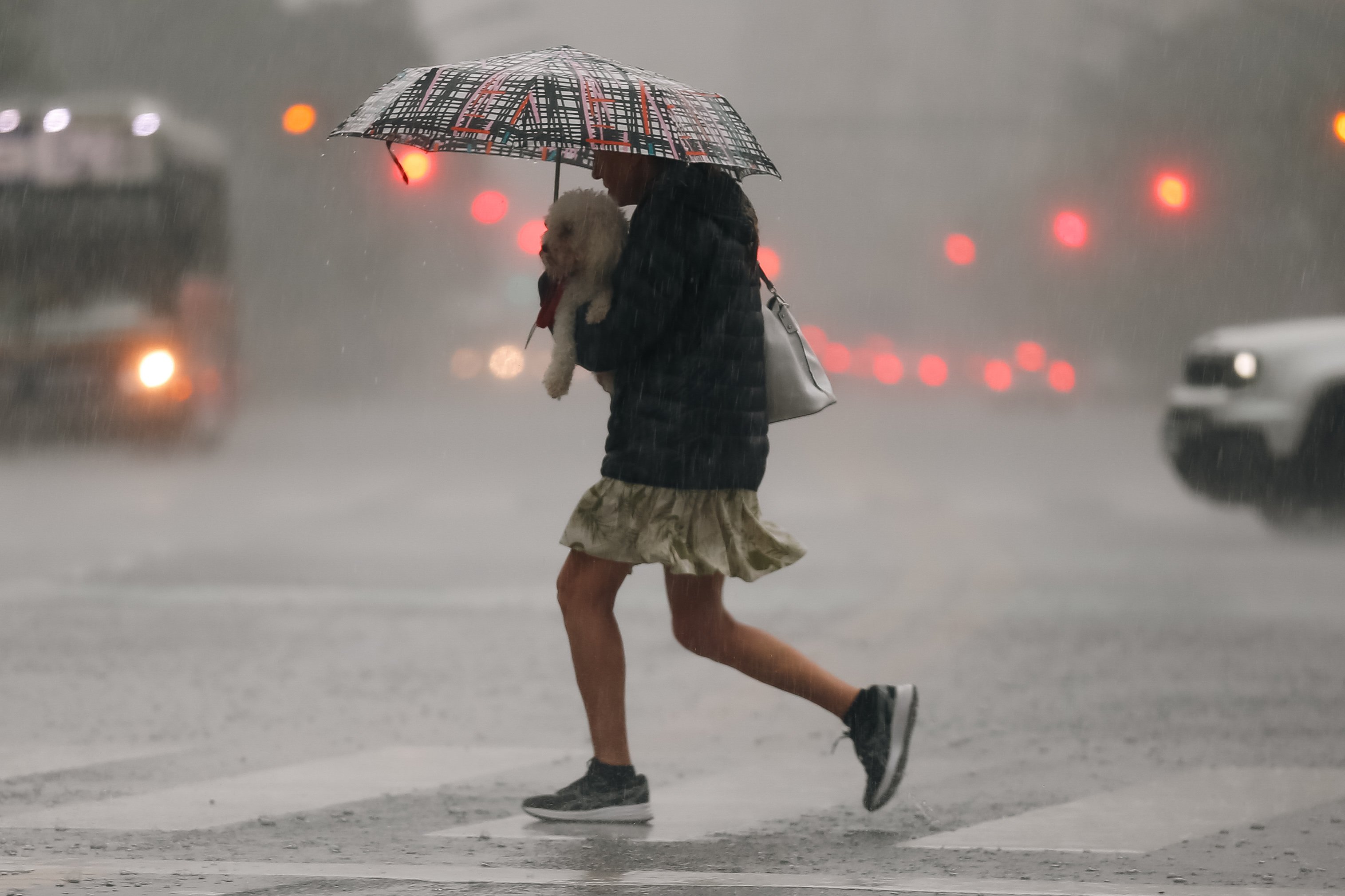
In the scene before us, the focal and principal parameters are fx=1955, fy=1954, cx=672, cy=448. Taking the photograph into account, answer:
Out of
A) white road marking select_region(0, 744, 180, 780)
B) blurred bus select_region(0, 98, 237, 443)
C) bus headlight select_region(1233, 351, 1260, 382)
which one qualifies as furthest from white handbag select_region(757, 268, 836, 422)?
blurred bus select_region(0, 98, 237, 443)

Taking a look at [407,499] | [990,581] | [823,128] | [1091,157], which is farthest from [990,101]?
[990,581]

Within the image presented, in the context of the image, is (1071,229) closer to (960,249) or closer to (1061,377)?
(1061,377)

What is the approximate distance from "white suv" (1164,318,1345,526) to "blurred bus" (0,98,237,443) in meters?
10.9

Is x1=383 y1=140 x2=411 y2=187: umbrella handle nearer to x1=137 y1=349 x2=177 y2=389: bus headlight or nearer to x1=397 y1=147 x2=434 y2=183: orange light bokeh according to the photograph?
x1=397 y1=147 x2=434 y2=183: orange light bokeh

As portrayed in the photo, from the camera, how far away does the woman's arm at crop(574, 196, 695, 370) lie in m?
4.67

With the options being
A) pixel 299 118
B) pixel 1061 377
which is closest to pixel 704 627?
pixel 299 118

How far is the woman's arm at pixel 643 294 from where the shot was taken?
4.67 meters

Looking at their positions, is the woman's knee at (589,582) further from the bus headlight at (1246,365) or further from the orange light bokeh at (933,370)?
the orange light bokeh at (933,370)

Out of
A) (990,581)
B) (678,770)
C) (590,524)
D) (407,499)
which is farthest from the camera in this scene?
(407,499)

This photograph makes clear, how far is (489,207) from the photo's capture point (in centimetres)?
1354

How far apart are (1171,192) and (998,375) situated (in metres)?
16.5

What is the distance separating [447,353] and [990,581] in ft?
118

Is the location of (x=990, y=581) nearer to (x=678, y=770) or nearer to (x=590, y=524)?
(x=678, y=770)

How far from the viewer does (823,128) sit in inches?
1522
